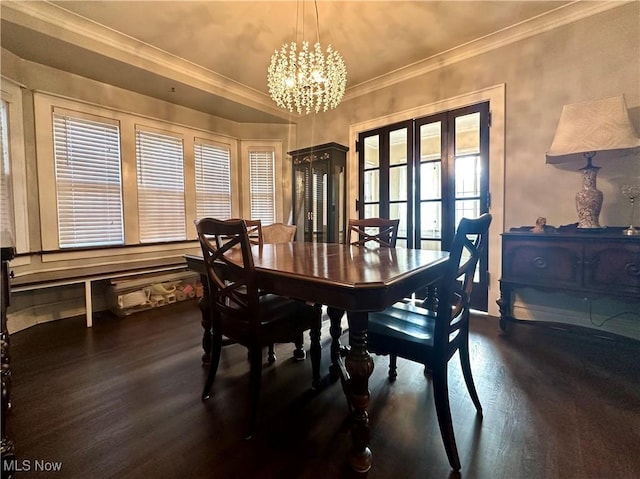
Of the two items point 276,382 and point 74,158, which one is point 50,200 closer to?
point 74,158

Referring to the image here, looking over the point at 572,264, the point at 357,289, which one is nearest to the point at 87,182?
the point at 357,289

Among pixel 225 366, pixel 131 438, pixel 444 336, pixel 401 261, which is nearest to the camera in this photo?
pixel 444 336

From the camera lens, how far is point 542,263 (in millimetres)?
2242

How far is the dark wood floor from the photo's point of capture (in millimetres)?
1184

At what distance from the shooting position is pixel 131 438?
1350mm

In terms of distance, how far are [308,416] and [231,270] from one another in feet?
2.86

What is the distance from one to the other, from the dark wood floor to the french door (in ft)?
4.17

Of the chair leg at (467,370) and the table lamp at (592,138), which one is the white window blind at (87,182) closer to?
the chair leg at (467,370)

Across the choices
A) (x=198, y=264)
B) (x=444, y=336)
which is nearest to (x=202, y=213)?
(x=198, y=264)

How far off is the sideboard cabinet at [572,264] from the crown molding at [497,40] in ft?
5.95

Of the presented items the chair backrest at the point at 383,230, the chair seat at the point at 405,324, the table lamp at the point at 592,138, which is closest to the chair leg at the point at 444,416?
the chair seat at the point at 405,324

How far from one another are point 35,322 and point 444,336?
3820 millimetres

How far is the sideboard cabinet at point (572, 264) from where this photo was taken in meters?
1.92

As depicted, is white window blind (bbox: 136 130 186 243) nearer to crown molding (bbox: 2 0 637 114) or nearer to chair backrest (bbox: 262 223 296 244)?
crown molding (bbox: 2 0 637 114)
